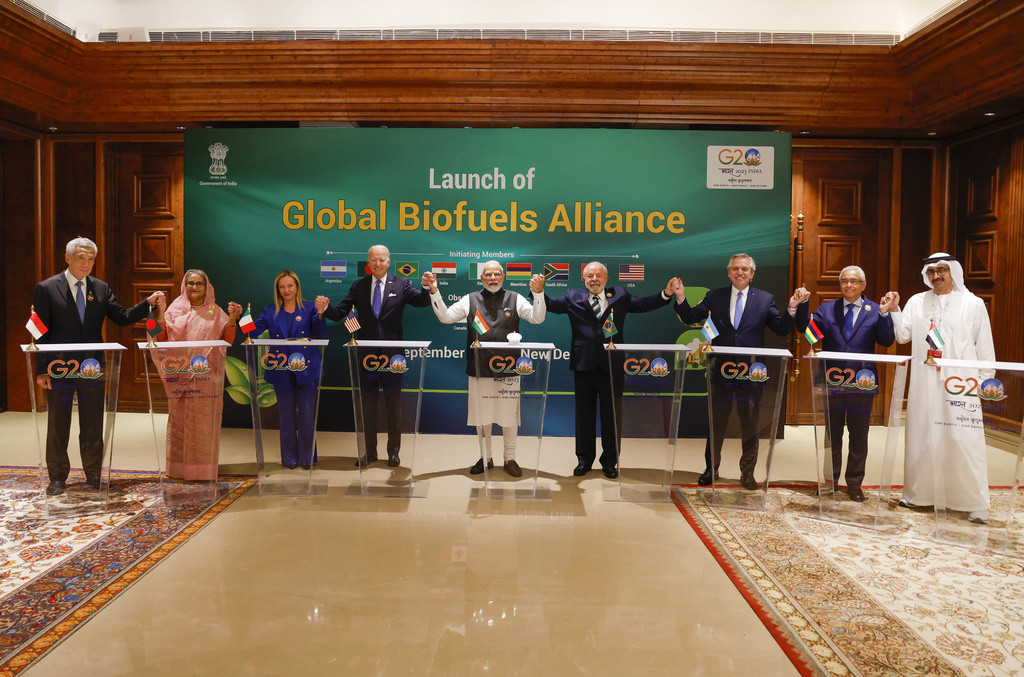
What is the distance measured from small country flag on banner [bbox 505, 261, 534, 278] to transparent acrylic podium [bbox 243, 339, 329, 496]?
248cm

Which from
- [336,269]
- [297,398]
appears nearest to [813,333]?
[297,398]

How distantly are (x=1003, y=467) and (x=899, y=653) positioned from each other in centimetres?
194

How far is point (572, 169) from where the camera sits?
668 cm

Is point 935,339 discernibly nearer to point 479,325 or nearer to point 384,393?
point 479,325

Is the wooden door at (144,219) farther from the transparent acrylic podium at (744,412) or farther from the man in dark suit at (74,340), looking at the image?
the transparent acrylic podium at (744,412)

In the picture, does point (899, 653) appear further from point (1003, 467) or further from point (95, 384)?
point (95, 384)

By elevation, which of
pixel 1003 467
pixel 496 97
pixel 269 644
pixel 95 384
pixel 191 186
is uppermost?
pixel 496 97

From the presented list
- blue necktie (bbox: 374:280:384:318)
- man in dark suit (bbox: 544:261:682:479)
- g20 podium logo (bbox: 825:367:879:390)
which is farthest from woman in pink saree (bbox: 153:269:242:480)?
g20 podium logo (bbox: 825:367:879:390)

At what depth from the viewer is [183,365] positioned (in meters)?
4.50

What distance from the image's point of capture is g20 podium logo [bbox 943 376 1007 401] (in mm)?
3857

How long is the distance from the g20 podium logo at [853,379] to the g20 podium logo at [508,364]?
1.87 meters

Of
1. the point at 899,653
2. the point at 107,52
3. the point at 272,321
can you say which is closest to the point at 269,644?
the point at 899,653

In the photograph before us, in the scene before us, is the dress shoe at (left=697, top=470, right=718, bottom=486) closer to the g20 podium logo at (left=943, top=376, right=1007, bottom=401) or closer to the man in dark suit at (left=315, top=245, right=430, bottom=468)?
the g20 podium logo at (left=943, top=376, right=1007, bottom=401)

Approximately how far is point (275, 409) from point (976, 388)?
4.21 metres
